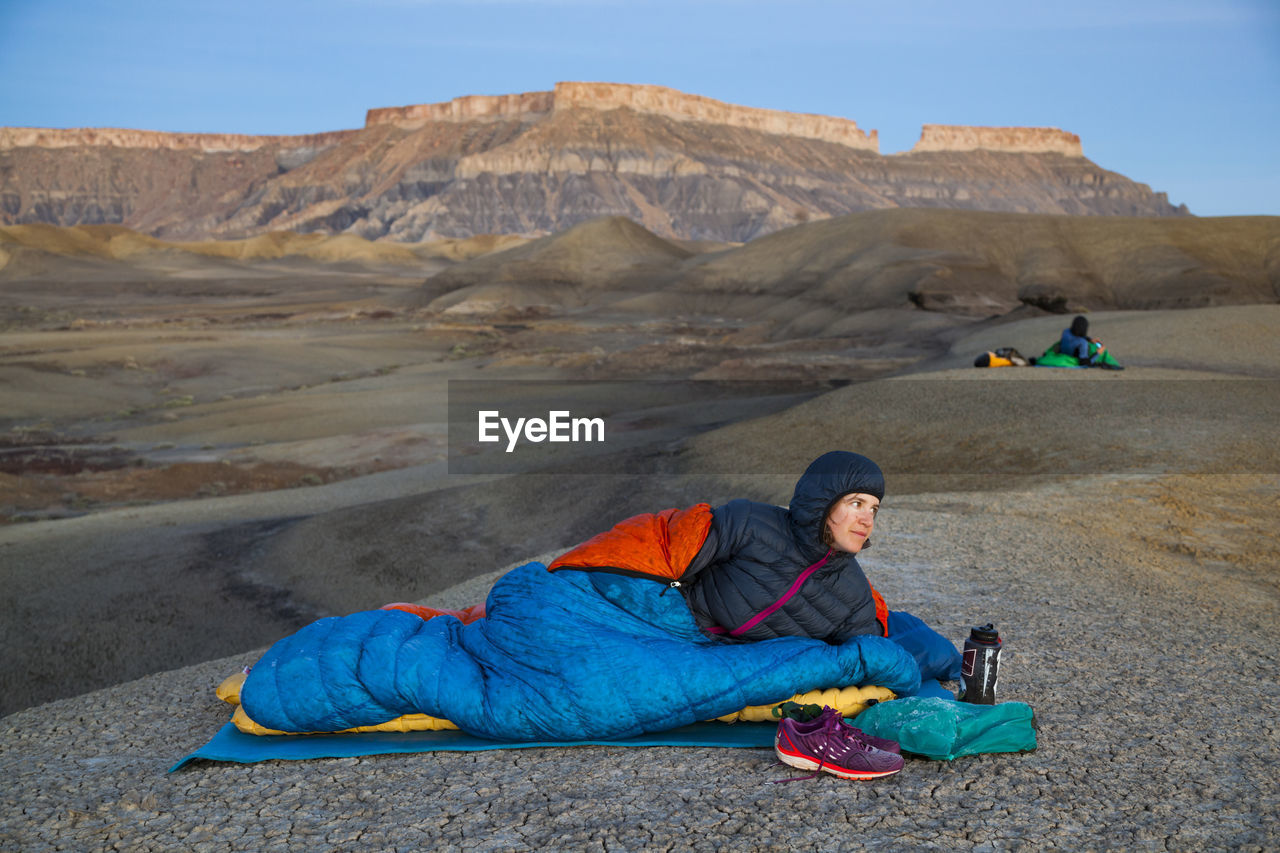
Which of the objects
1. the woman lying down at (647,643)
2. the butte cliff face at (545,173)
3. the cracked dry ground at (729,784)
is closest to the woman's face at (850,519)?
the woman lying down at (647,643)

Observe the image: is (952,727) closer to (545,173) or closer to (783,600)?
(783,600)

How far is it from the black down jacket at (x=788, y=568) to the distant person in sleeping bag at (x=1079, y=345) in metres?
11.1

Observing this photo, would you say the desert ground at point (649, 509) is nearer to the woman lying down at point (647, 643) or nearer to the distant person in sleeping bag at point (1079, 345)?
the woman lying down at point (647, 643)

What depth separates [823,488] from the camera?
346 cm

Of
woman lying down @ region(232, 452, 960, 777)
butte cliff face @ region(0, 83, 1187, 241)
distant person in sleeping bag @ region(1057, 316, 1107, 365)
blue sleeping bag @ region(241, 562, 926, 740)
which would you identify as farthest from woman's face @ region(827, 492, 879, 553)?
butte cliff face @ region(0, 83, 1187, 241)

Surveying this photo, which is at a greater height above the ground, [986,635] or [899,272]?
[899,272]

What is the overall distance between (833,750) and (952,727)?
42 cm

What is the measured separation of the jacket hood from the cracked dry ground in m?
0.77

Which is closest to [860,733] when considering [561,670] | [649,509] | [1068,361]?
[561,670]

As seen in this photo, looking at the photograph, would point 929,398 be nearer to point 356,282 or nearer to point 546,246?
point 546,246

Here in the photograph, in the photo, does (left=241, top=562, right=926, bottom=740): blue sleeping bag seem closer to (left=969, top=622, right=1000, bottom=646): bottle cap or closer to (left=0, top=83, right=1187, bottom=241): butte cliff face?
(left=969, top=622, right=1000, bottom=646): bottle cap

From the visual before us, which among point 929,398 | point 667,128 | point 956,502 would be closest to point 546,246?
point 929,398

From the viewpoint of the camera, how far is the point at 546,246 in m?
49.7

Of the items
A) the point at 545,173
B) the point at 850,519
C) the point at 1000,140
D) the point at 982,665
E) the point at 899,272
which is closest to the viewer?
the point at 850,519
